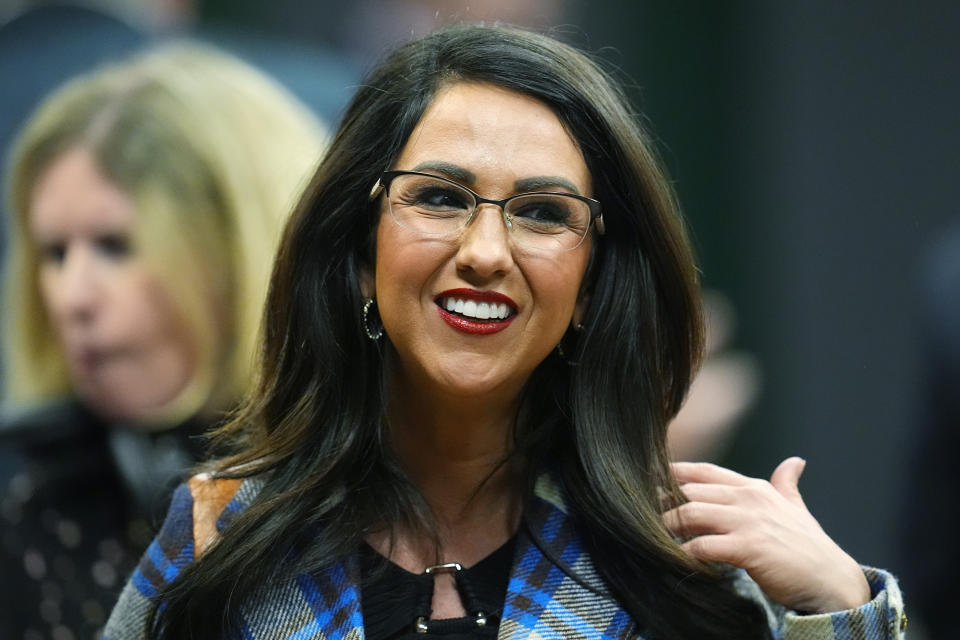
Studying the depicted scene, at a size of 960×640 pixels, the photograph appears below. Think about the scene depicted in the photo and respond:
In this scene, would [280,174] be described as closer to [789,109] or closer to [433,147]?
[433,147]

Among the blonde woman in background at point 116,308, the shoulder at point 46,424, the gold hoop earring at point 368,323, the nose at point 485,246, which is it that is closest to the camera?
the nose at point 485,246

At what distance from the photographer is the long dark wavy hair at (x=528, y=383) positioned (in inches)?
109

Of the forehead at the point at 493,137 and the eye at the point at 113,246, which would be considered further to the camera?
the eye at the point at 113,246

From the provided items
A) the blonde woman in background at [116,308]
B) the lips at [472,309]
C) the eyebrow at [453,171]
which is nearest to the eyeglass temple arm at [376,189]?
the eyebrow at [453,171]

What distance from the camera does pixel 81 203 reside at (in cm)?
397

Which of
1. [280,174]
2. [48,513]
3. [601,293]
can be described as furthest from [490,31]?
[48,513]

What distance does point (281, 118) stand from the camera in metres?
4.48

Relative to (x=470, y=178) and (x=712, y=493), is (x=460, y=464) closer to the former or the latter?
(x=712, y=493)

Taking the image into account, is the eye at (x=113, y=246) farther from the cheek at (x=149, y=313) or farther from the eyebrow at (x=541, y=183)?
the eyebrow at (x=541, y=183)

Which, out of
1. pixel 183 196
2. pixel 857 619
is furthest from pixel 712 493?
pixel 183 196

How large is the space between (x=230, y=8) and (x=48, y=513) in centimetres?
317

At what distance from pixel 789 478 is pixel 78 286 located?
1911 mm

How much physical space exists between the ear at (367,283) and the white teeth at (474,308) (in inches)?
9.1

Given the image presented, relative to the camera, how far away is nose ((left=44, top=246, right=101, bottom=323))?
3.93m
